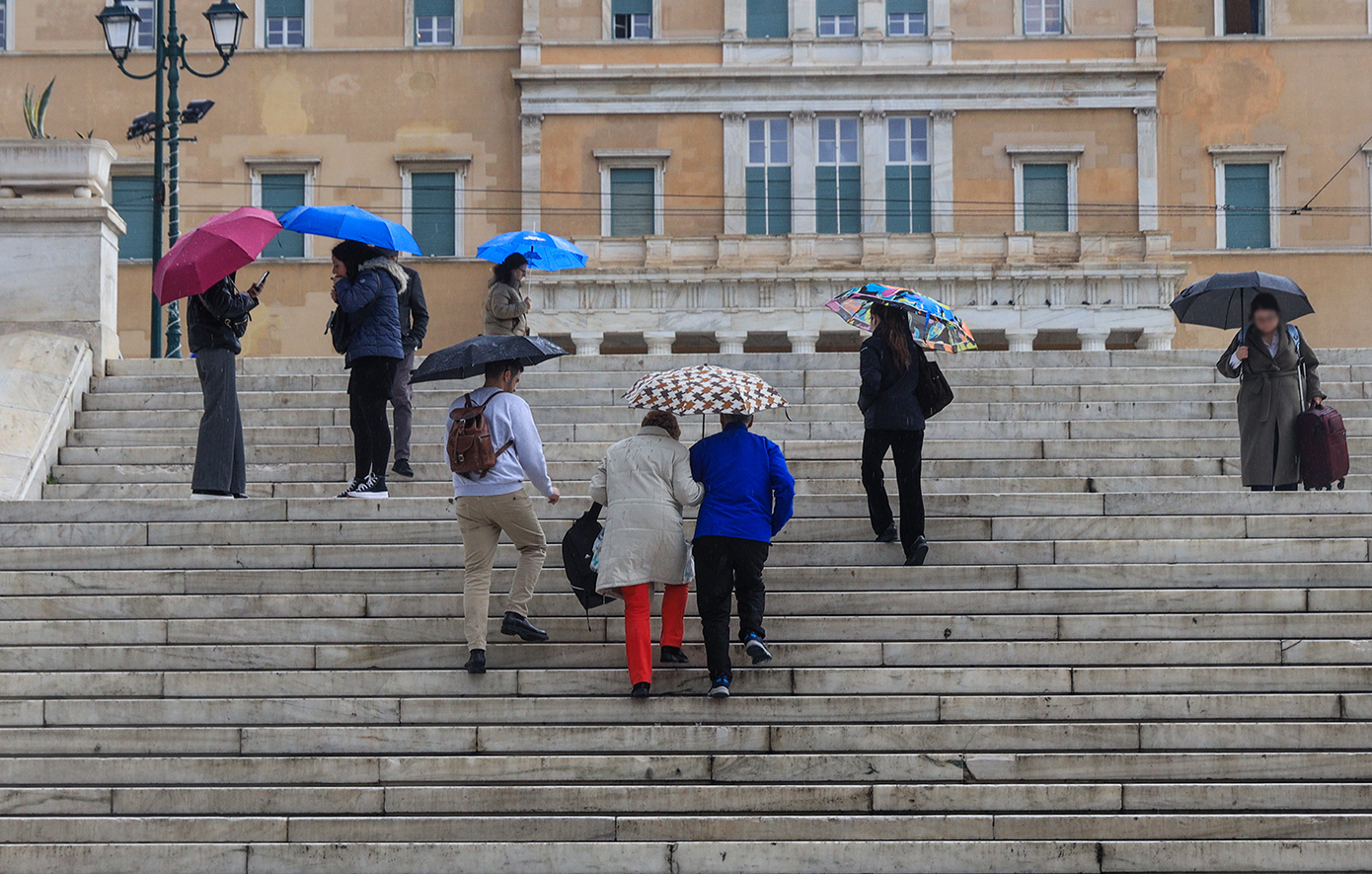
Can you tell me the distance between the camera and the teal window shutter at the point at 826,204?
33.9 m

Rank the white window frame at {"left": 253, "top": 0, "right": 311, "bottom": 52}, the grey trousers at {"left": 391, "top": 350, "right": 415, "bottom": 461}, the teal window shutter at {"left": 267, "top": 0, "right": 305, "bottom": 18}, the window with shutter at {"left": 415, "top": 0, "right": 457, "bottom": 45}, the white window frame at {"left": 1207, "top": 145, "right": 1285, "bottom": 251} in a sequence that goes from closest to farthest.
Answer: the grey trousers at {"left": 391, "top": 350, "right": 415, "bottom": 461}
the white window frame at {"left": 1207, "top": 145, "right": 1285, "bottom": 251}
the white window frame at {"left": 253, "top": 0, "right": 311, "bottom": 52}
the teal window shutter at {"left": 267, "top": 0, "right": 305, "bottom": 18}
the window with shutter at {"left": 415, "top": 0, "right": 457, "bottom": 45}

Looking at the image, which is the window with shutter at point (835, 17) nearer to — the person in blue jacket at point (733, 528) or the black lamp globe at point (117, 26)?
the black lamp globe at point (117, 26)

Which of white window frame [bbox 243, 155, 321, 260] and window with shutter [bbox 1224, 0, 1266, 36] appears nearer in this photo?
white window frame [bbox 243, 155, 321, 260]

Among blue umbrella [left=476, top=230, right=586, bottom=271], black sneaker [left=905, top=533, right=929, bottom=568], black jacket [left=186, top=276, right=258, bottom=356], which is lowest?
black sneaker [left=905, top=533, right=929, bottom=568]

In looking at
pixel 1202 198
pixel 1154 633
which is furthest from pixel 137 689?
pixel 1202 198

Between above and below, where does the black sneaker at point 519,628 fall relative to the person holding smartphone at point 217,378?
below

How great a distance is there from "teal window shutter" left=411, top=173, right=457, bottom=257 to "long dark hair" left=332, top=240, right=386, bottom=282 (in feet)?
72.1

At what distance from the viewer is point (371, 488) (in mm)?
12172

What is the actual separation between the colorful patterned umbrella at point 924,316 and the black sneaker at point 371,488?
127 inches

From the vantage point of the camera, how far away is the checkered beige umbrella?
379 inches

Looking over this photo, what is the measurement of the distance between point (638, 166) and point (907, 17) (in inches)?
231

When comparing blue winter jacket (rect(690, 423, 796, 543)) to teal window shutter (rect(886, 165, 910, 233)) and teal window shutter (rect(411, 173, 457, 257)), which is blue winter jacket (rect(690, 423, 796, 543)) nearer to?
teal window shutter (rect(886, 165, 910, 233))

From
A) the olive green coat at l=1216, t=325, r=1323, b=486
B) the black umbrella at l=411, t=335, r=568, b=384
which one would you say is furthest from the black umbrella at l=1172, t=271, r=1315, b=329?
the black umbrella at l=411, t=335, r=568, b=384

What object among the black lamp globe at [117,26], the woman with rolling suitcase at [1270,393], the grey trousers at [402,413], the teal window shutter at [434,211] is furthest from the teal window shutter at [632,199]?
the woman with rolling suitcase at [1270,393]
